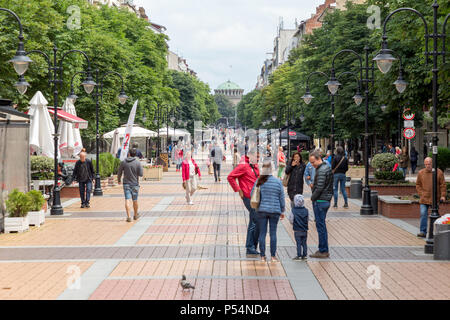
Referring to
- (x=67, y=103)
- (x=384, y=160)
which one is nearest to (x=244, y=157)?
(x=384, y=160)

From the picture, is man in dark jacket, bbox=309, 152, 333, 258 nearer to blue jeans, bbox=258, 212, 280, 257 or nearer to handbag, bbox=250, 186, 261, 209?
blue jeans, bbox=258, 212, 280, 257

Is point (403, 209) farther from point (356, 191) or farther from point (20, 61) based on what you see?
point (20, 61)

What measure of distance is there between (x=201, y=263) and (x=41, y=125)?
13590 millimetres

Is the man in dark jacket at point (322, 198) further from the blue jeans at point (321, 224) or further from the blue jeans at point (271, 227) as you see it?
the blue jeans at point (271, 227)

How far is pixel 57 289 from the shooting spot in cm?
957

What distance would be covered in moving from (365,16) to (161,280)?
123ft

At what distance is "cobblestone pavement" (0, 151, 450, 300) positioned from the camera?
370 inches

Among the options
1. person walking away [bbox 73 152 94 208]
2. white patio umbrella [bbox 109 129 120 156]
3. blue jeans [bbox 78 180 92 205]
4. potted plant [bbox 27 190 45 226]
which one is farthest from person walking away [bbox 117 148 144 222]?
white patio umbrella [bbox 109 129 120 156]

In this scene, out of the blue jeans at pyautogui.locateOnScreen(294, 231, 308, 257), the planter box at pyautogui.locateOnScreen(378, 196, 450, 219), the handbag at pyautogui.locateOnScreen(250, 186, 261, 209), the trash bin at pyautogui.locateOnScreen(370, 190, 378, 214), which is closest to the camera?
the handbag at pyautogui.locateOnScreen(250, 186, 261, 209)

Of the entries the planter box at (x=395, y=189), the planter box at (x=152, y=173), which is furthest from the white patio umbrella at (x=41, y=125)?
the planter box at (x=152, y=173)

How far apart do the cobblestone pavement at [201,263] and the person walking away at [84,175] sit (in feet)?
7.19

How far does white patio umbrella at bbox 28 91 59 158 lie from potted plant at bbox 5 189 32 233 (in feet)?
21.6

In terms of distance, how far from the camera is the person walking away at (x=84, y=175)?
68.3 ft
